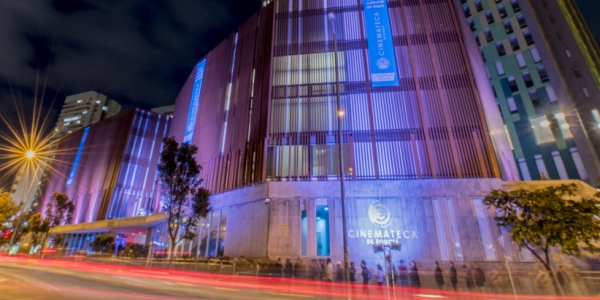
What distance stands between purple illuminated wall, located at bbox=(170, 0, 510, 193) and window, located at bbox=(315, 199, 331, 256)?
2.54m

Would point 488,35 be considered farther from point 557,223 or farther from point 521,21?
point 557,223

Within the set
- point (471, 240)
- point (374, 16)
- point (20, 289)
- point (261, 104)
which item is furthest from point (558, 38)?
point (20, 289)

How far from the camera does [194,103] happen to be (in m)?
42.2

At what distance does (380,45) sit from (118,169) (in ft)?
182

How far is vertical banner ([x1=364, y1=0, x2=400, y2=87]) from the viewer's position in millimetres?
28016

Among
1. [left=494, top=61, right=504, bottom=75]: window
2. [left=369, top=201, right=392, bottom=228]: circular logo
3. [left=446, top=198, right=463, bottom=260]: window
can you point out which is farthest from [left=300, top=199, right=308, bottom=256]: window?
[left=494, top=61, right=504, bottom=75]: window

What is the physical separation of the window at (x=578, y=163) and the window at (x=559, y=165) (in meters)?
1.24

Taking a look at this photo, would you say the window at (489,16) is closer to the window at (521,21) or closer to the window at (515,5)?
the window at (515,5)

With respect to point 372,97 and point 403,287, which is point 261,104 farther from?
point 403,287

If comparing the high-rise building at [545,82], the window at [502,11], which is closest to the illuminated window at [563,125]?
the high-rise building at [545,82]

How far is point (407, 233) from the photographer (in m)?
22.5

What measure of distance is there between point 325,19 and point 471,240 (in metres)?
26.4

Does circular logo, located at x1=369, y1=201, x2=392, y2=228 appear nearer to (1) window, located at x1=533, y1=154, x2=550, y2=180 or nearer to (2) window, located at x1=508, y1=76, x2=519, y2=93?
(1) window, located at x1=533, y1=154, x2=550, y2=180

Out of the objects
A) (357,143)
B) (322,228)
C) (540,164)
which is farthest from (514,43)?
(322,228)
